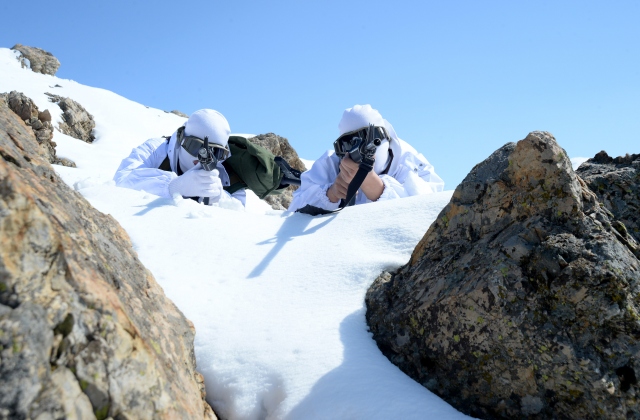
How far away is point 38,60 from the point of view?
88.2ft

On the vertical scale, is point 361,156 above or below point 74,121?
below

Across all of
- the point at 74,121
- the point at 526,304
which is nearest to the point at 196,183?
the point at 526,304

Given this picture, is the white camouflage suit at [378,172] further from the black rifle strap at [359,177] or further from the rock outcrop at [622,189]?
the rock outcrop at [622,189]

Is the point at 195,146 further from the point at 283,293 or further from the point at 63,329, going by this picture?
the point at 63,329

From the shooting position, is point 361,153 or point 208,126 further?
point 208,126

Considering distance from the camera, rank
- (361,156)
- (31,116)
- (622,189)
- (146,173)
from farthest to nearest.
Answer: (31,116) < (146,173) < (361,156) < (622,189)

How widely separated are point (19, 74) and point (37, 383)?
25.9m

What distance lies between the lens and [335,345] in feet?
7.27

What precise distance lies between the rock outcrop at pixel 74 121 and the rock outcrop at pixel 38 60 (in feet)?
35.8

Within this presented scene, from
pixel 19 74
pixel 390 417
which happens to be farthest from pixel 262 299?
pixel 19 74

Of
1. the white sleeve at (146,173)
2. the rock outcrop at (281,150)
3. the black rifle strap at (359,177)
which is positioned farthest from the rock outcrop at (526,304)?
the rock outcrop at (281,150)

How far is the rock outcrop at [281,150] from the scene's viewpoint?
390 inches

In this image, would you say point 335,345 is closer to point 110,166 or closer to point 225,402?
point 225,402

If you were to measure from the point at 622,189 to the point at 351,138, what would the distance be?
2.55 metres
